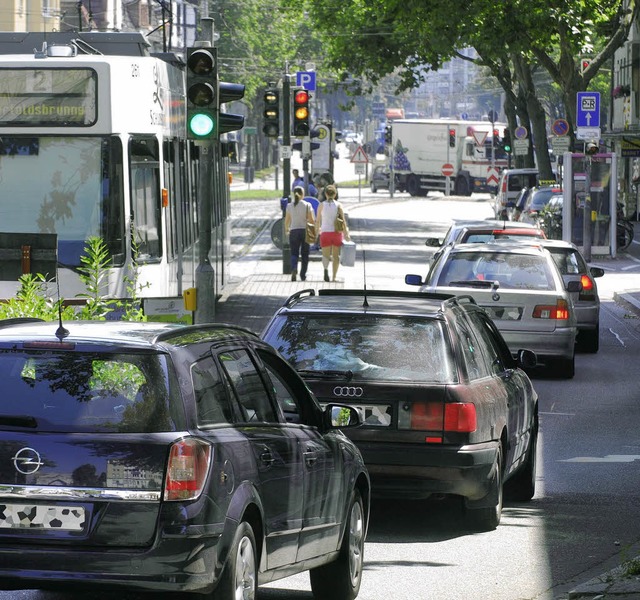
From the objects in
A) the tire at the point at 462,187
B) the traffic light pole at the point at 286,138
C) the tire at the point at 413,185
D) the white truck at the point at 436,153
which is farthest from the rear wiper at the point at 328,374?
the tire at the point at 462,187

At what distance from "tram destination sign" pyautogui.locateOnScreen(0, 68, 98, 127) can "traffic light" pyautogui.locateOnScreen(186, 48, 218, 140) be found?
909 mm

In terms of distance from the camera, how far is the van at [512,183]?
56438 millimetres

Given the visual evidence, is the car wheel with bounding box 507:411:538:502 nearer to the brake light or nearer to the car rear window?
the brake light

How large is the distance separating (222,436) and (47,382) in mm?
672

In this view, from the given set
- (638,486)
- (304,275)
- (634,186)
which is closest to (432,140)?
(634,186)

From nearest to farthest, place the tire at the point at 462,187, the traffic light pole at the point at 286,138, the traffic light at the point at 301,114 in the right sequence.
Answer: the traffic light at the point at 301,114, the traffic light pole at the point at 286,138, the tire at the point at 462,187

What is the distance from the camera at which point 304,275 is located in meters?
30.7

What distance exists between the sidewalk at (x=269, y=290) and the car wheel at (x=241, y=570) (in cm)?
183

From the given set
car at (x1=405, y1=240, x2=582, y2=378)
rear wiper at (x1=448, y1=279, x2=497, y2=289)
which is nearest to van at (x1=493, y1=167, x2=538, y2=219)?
car at (x1=405, y1=240, x2=582, y2=378)

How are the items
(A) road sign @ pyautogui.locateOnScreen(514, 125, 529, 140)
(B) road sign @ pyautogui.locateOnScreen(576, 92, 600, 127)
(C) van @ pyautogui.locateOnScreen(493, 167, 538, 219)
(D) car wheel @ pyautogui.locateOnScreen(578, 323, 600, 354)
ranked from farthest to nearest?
1. (A) road sign @ pyautogui.locateOnScreen(514, 125, 529, 140)
2. (C) van @ pyautogui.locateOnScreen(493, 167, 538, 219)
3. (B) road sign @ pyautogui.locateOnScreen(576, 92, 600, 127)
4. (D) car wheel @ pyautogui.locateOnScreen(578, 323, 600, 354)

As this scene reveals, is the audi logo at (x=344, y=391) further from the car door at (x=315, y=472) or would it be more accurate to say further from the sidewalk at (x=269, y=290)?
the sidewalk at (x=269, y=290)

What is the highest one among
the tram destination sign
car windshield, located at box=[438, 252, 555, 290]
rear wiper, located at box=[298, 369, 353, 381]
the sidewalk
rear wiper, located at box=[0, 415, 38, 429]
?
the tram destination sign

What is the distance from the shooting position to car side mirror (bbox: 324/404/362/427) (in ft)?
24.2

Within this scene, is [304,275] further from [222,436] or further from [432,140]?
[432,140]
